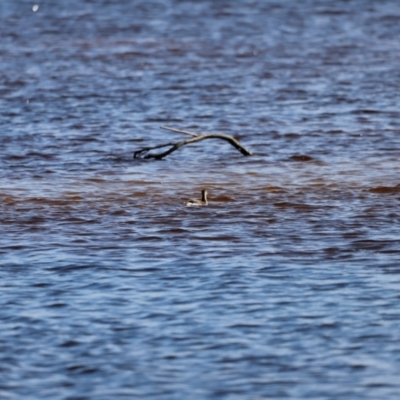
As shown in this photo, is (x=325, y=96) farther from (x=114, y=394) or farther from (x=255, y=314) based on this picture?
(x=114, y=394)

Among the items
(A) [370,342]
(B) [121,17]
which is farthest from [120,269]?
(B) [121,17]

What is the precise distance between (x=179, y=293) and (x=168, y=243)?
4.54ft

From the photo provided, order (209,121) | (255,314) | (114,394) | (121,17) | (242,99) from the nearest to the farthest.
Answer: (114,394) → (255,314) → (209,121) → (242,99) → (121,17)

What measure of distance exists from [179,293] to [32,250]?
1.58 meters

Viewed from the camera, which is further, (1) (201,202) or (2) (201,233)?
(1) (201,202)

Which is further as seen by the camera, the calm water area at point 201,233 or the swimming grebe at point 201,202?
the swimming grebe at point 201,202

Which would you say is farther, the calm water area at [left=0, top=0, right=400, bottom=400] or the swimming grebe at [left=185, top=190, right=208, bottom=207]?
the swimming grebe at [left=185, top=190, right=208, bottom=207]

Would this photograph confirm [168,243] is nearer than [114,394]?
No

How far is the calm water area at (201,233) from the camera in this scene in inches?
254

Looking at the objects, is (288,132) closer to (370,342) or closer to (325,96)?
(325,96)

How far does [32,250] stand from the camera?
8.87 m

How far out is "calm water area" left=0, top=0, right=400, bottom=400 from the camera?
6.45 metres

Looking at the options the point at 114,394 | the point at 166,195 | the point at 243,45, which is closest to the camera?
the point at 114,394

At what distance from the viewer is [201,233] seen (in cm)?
938
